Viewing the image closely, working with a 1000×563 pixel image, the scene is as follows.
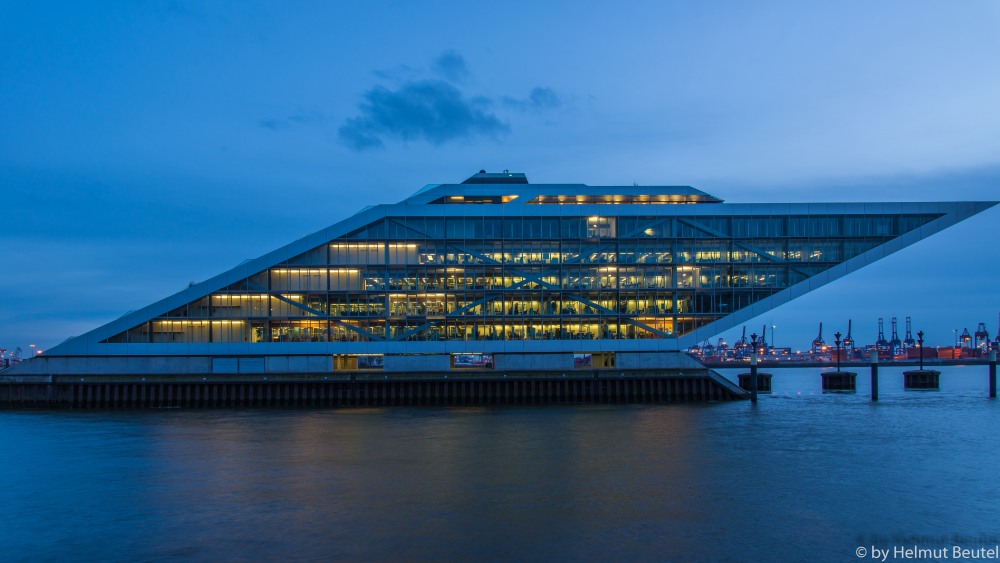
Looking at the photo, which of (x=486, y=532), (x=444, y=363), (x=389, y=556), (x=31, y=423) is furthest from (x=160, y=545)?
(x=444, y=363)

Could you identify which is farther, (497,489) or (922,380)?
(922,380)

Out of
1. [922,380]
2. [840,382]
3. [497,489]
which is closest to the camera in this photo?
[497,489]

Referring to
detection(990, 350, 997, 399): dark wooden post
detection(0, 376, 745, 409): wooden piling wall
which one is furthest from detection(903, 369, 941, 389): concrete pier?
detection(0, 376, 745, 409): wooden piling wall

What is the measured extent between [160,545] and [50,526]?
567cm

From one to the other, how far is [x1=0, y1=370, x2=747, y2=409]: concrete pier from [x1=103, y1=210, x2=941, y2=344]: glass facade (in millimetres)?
10231

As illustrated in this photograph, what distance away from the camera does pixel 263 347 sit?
258 ft

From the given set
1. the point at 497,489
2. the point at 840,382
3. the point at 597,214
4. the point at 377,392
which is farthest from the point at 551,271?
the point at 497,489

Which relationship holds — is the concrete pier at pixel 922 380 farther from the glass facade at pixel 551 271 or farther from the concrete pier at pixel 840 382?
the glass facade at pixel 551 271

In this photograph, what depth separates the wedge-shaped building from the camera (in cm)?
7912

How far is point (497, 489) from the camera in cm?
3216

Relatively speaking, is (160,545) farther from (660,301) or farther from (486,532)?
(660,301)

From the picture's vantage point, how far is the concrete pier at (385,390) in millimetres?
69250

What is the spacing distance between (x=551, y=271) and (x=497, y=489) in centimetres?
4908

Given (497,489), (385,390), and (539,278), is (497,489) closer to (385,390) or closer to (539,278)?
(385,390)
